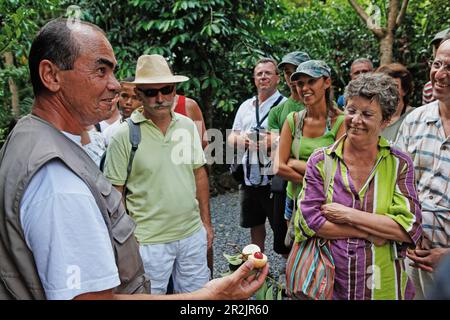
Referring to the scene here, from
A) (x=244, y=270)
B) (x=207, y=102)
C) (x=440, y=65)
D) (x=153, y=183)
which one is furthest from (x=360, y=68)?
(x=244, y=270)

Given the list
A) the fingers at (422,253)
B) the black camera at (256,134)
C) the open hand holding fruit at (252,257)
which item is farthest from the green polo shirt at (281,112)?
the open hand holding fruit at (252,257)

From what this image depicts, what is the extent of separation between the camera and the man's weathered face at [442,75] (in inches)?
104

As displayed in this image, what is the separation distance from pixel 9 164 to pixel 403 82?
3.15m

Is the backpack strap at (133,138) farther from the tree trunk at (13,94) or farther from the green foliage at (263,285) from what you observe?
the tree trunk at (13,94)

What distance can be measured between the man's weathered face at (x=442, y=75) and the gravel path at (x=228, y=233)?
259 cm

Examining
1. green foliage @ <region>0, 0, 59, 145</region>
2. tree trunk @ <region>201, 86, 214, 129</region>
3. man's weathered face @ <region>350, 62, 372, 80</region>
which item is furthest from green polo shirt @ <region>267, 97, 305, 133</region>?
tree trunk @ <region>201, 86, 214, 129</region>

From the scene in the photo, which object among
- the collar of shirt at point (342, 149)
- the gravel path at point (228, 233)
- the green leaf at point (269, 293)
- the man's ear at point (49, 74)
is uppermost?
the man's ear at point (49, 74)

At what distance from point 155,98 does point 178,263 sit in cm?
114

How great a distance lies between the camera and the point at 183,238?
302 cm

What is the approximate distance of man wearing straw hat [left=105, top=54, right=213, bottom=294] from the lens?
115 inches

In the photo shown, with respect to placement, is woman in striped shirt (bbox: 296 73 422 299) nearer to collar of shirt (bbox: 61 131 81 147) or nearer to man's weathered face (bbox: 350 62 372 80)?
collar of shirt (bbox: 61 131 81 147)

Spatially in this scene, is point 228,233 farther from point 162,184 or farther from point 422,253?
point 422,253

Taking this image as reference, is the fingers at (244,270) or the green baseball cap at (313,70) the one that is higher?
the green baseball cap at (313,70)
